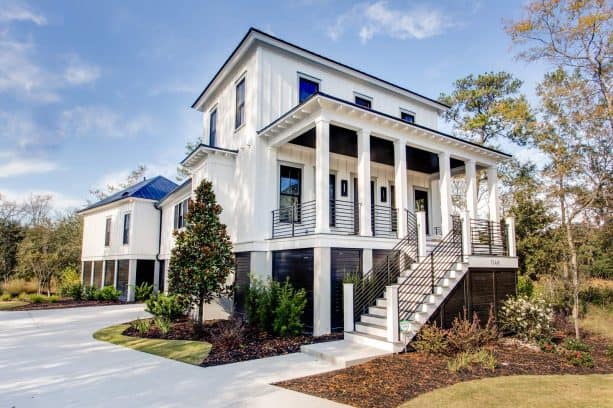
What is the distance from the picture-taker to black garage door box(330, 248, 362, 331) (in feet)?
30.5

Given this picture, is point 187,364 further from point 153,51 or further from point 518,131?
point 518,131

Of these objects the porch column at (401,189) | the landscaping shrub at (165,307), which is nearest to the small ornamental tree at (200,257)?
the landscaping shrub at (165,307)

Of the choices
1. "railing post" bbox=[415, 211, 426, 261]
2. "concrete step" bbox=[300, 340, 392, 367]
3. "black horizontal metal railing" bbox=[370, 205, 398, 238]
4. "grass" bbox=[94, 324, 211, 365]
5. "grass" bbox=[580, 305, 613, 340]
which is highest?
"black horizontal metal railing" bbox=[370, 205, 398, 238]

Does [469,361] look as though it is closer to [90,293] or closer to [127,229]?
[127,229]

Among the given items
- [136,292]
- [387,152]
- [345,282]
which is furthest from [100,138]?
[345,282]

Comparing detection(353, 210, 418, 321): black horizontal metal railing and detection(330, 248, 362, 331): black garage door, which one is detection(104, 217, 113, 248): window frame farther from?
detection(353, 210, 418, 321): black horizontal metal railing

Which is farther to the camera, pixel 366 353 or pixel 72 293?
pixel 72 293

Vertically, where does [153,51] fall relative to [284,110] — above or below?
above

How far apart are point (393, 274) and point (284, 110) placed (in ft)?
21.3

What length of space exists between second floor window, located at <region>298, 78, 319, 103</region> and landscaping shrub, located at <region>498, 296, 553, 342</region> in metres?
9.23

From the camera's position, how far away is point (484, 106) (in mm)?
24328

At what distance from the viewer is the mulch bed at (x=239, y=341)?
7.31 metres

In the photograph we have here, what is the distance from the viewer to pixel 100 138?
2994 centimetres

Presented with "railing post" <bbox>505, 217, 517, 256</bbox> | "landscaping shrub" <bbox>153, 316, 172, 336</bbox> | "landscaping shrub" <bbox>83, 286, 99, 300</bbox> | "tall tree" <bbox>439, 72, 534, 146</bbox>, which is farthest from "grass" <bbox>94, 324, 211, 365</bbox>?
"tall tree" <bbox>439, 72, 534, 146</bbox>
